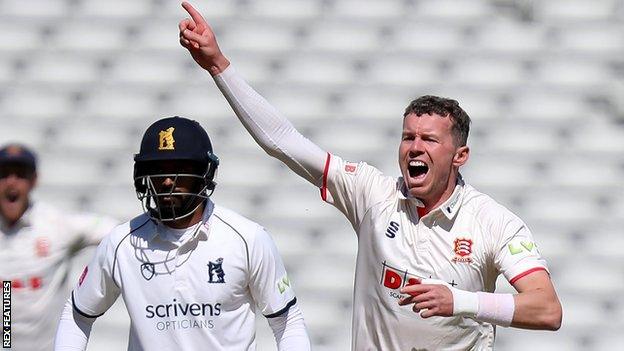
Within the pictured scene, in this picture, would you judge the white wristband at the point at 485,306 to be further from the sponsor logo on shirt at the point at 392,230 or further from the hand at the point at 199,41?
the hand at the point at 199,41

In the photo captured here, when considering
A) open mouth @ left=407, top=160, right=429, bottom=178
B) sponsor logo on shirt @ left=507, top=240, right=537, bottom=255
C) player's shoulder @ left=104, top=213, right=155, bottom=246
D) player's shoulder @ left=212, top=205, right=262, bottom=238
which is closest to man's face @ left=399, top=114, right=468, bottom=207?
open mouth @ left=407, top=160, right=429, bottom=178

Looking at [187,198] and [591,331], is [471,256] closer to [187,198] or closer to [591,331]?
[187,198]

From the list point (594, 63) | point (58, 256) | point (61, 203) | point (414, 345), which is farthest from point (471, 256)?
point (594, 63)

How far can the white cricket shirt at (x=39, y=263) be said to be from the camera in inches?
147

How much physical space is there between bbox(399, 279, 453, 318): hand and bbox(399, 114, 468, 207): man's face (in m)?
0.43

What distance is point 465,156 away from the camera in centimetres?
333

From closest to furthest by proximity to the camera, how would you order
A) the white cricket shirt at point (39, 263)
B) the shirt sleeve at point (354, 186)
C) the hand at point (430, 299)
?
the hand at point (430, 299) < the shirt sleeve at point (354, 186) < the white cricket shirt at point (39, 263)

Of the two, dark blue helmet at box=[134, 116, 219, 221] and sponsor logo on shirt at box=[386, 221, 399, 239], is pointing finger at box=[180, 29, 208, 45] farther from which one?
sponsor logo on shirt at box=[386, 221, 399, 239]

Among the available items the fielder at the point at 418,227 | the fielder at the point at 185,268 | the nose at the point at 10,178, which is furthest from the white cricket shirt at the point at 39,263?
the fielder at the point at 418,227

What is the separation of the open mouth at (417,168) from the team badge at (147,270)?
0.73 m

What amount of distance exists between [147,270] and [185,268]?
0.09m

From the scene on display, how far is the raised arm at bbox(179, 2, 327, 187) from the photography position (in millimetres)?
3182

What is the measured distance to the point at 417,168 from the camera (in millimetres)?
3262

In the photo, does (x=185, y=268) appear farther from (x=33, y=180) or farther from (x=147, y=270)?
(x=33, y=180)
